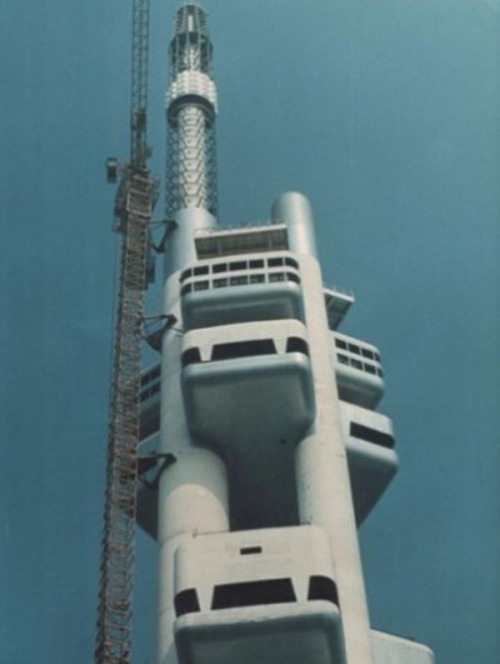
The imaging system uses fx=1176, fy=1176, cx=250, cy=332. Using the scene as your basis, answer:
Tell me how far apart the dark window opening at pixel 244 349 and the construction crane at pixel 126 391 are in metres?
8.71

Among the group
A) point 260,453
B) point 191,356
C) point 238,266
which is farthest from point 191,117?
point 260,453

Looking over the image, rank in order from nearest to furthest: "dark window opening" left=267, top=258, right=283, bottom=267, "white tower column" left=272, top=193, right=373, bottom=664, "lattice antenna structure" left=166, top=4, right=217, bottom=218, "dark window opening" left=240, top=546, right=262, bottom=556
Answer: "dark window opening" left=240, top=546, right=262, bottom=556, "white tower column" left=272, top=193, right=373, bottom=664, "dark window opening" left=267, top=258, right=283, bottom=267, "lattice antenna structure" left=166, top=4, right=217, bottom=218

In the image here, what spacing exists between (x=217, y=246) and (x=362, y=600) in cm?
2994

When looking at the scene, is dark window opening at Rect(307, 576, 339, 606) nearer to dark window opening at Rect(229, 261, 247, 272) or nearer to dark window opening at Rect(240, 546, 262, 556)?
dark window opening at Rect(240, 546, 262, 556)

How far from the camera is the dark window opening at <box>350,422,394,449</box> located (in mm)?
76850

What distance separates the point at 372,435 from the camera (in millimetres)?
77375

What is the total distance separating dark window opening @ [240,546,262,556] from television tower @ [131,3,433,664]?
0.09 m

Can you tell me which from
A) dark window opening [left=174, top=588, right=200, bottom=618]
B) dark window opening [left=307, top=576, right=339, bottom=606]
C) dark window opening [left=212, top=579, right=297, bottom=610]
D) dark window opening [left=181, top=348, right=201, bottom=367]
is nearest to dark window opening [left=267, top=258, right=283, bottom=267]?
dark window opening [left=181, top=348, right=201, bottom=367]

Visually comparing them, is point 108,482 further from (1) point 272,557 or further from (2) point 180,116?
(2) point 180,116

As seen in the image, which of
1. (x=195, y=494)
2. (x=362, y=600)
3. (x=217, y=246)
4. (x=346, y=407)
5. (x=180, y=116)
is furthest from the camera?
(x=180, y=116)

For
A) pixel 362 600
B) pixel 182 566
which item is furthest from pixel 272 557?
pixel 362 600

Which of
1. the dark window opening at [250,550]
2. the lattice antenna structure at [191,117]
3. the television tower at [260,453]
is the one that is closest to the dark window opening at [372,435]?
the television tower at [260,453]

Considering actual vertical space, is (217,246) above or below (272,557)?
above

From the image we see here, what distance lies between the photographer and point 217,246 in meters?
84.9
